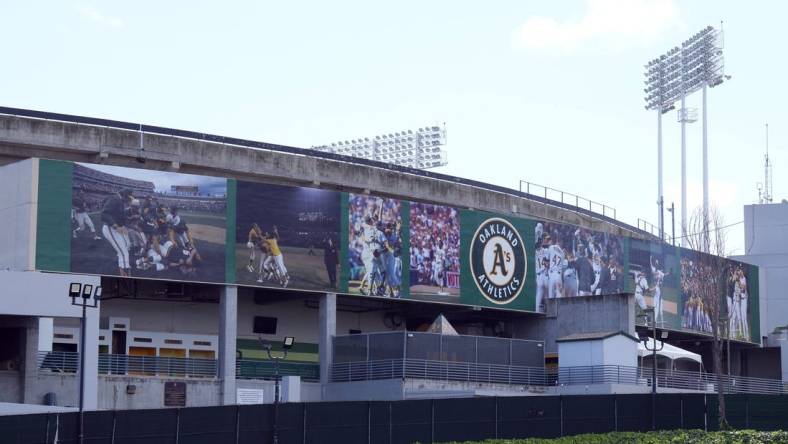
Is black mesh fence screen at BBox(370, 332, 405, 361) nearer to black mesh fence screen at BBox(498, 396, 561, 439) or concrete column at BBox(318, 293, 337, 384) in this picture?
concrete column at BBox(318, 293, 337, 384)

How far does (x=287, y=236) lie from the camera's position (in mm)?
60250

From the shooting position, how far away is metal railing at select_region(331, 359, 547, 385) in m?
58.4

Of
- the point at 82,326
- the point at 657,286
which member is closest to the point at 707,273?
the point at 657,286

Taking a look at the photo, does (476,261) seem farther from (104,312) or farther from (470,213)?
(104,312)

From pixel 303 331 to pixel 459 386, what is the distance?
411 inches

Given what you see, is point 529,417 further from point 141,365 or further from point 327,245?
point 141,365

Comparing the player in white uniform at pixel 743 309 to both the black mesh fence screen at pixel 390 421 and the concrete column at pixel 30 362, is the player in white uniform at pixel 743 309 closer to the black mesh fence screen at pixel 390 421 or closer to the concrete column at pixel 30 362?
A: the black mesh fence screen at pixel 390 421

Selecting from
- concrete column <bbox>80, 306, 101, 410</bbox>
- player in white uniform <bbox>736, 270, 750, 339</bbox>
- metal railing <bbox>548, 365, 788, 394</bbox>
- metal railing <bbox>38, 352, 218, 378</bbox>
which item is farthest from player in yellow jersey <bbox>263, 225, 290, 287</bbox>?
player in white uniform <bbox>736, 270, 750, 339</bbox>

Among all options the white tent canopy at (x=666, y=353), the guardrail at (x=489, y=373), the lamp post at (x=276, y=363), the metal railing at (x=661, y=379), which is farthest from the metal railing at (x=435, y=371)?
the white tent canopy at (x=666, y=353)

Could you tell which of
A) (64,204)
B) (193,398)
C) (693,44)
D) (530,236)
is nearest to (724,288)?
(530,236)

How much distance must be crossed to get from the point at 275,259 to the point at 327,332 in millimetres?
4588

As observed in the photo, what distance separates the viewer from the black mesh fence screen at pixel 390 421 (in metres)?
34.6

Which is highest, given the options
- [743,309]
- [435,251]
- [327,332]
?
[435,251]

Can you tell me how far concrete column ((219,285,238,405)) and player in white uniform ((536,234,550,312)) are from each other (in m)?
18.8
